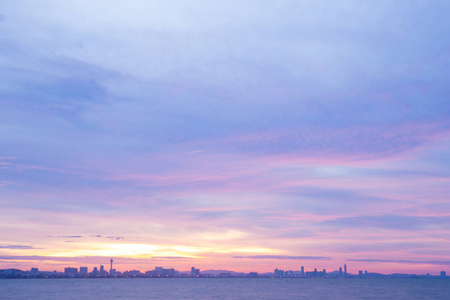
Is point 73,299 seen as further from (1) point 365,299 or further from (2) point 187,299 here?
(1) point 365,299

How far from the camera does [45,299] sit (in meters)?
148

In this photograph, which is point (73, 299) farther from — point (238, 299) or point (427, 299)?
point (427, 299)

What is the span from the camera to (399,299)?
515ft

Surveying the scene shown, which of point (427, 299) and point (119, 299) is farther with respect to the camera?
point (427, 299)

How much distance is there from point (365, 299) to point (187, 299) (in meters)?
62.6

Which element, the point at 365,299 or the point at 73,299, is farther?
the point at 365,299

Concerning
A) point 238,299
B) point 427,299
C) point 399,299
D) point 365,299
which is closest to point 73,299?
point 238,299

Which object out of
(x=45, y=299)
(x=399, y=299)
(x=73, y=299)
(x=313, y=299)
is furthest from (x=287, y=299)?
(x=45, y=299)

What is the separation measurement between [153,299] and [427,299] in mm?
97886

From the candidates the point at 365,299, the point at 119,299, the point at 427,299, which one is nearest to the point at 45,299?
the point at 119,299

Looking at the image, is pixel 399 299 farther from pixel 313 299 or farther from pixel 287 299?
pixel 287 299

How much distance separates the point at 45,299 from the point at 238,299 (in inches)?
2554

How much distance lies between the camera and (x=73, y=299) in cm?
14462

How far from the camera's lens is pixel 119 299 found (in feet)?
488
